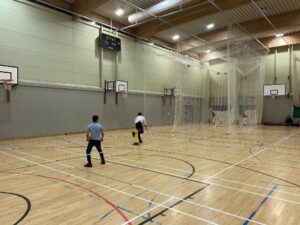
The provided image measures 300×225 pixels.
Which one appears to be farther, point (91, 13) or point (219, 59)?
point (219, 59)

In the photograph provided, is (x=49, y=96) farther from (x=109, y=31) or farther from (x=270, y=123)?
(x=270, y=123)

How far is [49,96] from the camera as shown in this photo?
13.4 m

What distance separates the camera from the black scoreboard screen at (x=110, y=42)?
630 inches

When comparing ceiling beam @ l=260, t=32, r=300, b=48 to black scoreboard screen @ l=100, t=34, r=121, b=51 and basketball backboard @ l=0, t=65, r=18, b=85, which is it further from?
basketball backboard @ l=0, t=65, r=18, b=85

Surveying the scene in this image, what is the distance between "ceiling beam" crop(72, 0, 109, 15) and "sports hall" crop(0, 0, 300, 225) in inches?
3.5

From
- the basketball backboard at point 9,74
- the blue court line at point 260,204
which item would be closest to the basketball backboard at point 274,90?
the blue court line at point 260,204

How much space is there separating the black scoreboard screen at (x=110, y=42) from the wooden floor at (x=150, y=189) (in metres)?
9.87

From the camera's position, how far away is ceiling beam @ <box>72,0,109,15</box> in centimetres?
1333

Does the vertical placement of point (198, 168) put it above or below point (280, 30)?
below

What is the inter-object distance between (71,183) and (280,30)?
18.1 meters

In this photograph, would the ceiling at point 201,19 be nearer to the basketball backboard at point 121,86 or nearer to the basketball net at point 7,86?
the basketball backboard at point 121,86

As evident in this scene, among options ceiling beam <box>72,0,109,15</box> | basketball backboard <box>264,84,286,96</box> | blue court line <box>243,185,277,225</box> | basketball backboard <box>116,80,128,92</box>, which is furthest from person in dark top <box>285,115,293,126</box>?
blue court line <box>243,185,277,225</box>

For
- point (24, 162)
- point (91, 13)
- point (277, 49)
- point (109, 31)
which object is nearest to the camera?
point (24, 162)

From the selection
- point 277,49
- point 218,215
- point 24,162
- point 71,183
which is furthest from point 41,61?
point 277,49
